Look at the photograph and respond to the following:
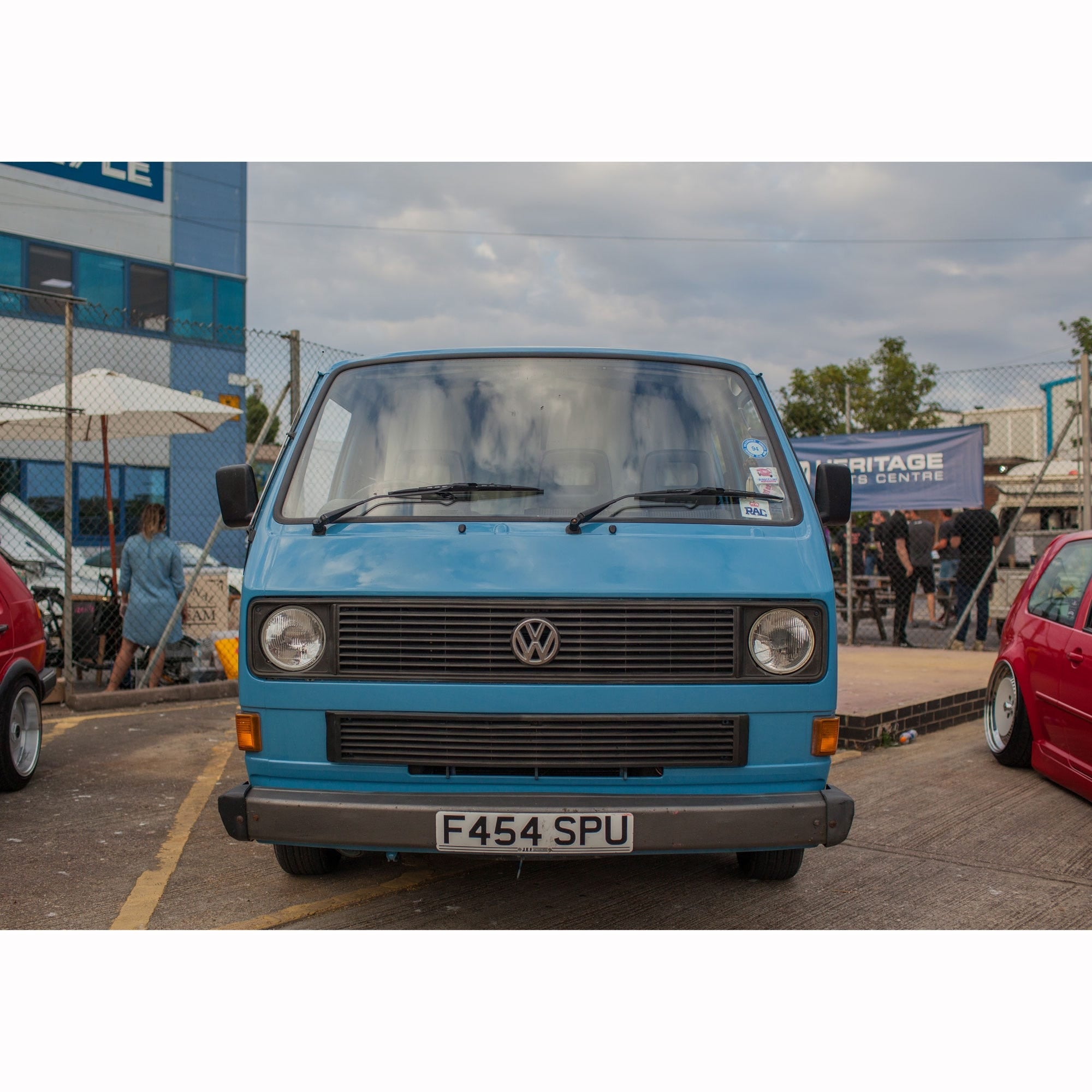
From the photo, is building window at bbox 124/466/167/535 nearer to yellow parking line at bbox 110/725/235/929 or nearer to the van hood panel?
yellow parking line at bbox 110/725/235/929

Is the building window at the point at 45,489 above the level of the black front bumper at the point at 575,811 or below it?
above

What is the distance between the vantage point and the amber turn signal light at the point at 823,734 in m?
3.40

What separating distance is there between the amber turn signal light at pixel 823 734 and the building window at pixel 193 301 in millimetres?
20440

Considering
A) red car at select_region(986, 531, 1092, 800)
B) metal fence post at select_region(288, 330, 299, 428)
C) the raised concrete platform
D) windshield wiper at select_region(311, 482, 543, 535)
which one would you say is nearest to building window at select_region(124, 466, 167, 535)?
metal fence post at select_region(288, 330, 299, 428)

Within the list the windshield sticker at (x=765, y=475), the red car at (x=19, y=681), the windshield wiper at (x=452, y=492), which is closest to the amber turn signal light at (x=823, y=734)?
the windshield sticker at (x=765, y=475)

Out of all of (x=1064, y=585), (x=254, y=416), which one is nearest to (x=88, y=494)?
(x=1064, y=585)

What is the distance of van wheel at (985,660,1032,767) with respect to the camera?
632 centimetres

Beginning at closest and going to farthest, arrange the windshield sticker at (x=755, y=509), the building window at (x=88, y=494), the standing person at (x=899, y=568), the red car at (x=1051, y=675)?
the windshield sticker at (x=755, y=509) < the red car at (x=1051, y=675) < the standing person at (x=899, y=568) < the building window at (x=88, y=494)

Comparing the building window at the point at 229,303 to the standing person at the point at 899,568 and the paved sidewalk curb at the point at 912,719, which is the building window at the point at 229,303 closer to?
the standing person at the point at 899,568

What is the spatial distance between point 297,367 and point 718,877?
627 cm

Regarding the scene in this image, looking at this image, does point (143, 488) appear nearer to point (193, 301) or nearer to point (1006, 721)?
point (193, 301)

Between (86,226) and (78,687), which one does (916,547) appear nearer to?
(78,687)

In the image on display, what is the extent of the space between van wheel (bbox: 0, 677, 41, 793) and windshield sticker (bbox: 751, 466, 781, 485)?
166 inches

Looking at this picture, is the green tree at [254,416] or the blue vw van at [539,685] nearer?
the blue vw van at [539,685]
